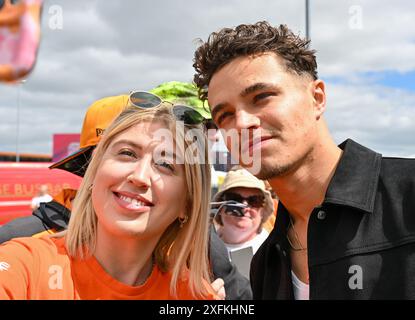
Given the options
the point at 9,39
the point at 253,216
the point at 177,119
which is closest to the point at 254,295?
the point at 177,119

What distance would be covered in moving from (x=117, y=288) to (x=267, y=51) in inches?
51.9

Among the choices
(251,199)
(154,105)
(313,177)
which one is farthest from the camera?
(251,199)

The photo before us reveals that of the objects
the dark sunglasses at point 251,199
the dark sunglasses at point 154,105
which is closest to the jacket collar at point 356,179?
the dark sunglasses at point 154,105

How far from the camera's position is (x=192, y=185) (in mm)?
1891

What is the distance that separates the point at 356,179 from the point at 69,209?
132 centimetres

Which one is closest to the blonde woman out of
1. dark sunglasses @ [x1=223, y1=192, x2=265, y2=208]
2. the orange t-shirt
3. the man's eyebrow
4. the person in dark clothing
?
the orange t-shirt

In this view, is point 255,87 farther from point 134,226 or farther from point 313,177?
point 134,226

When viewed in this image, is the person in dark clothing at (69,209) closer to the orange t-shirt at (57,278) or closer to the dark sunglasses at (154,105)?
the orange t-shirt at (57,278)

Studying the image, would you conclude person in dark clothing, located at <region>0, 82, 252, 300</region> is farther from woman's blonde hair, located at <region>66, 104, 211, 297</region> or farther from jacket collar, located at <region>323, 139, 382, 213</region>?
jacket collar, located at <region>323, 139, 382, 213</region>

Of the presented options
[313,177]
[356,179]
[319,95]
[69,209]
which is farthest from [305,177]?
[69,209]

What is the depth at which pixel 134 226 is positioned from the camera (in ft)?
5.57

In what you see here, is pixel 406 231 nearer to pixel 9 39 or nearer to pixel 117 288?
pixel 117 288

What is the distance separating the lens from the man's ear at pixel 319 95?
2.22 m

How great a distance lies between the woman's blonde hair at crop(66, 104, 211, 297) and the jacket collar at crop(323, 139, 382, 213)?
A: 0.57 meters
